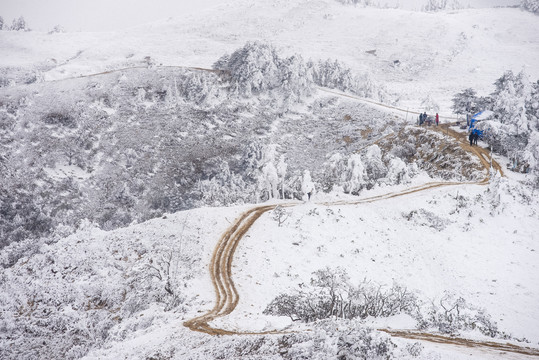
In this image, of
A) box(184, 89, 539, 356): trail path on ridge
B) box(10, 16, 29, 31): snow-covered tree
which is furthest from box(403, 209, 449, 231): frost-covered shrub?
box(10, 16, 29, 31): snow-covered tree

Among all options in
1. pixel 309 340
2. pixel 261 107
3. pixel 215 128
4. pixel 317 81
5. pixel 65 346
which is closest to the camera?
pixel 309 340

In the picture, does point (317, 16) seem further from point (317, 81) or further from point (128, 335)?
point (128, 335)

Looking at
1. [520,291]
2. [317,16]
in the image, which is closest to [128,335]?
[520,291]

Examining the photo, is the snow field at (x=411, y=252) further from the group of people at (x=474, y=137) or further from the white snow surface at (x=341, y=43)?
the white snow surface at (x=341, y=43)

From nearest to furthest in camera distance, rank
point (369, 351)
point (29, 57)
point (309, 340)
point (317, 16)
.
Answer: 1. point (369, 351)
2. point (309, 340)
3. point (29, 57)
4. point (317, 16)

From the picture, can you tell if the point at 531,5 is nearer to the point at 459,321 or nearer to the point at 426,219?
the point at 426,219

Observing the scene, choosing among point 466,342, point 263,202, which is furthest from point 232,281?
point 263,202

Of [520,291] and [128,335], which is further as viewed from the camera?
[520,291]
